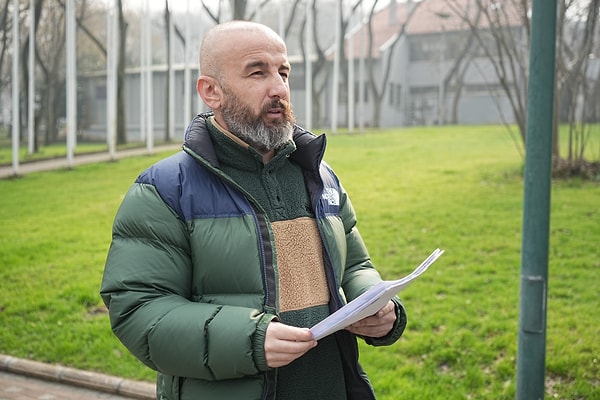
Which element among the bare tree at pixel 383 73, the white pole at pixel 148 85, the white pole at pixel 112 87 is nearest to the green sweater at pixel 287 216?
the white pole at pixel 112 87

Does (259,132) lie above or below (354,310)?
above

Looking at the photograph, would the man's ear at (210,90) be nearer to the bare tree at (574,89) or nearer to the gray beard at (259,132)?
the gray beard at (259,132)

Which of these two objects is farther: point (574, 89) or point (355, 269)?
point (574, 89)


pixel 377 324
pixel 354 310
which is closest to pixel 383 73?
pixel 377 324

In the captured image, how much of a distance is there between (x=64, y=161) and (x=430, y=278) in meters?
18.5

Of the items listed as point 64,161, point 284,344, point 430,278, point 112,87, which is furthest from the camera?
point 64,161

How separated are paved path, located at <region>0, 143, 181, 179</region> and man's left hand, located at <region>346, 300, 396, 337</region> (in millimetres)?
18391

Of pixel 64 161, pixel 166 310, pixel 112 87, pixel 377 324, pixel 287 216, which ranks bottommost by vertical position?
pixel 64 161

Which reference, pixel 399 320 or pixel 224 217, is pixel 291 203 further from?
pixel 399 320

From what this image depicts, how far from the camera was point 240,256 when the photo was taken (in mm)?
2311

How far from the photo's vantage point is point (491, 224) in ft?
31.9

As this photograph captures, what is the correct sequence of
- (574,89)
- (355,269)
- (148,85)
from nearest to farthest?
(355,269) → (574,89) → (148,85)

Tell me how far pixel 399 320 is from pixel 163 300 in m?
0.86

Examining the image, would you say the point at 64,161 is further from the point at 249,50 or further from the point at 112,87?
the point at 249,50
